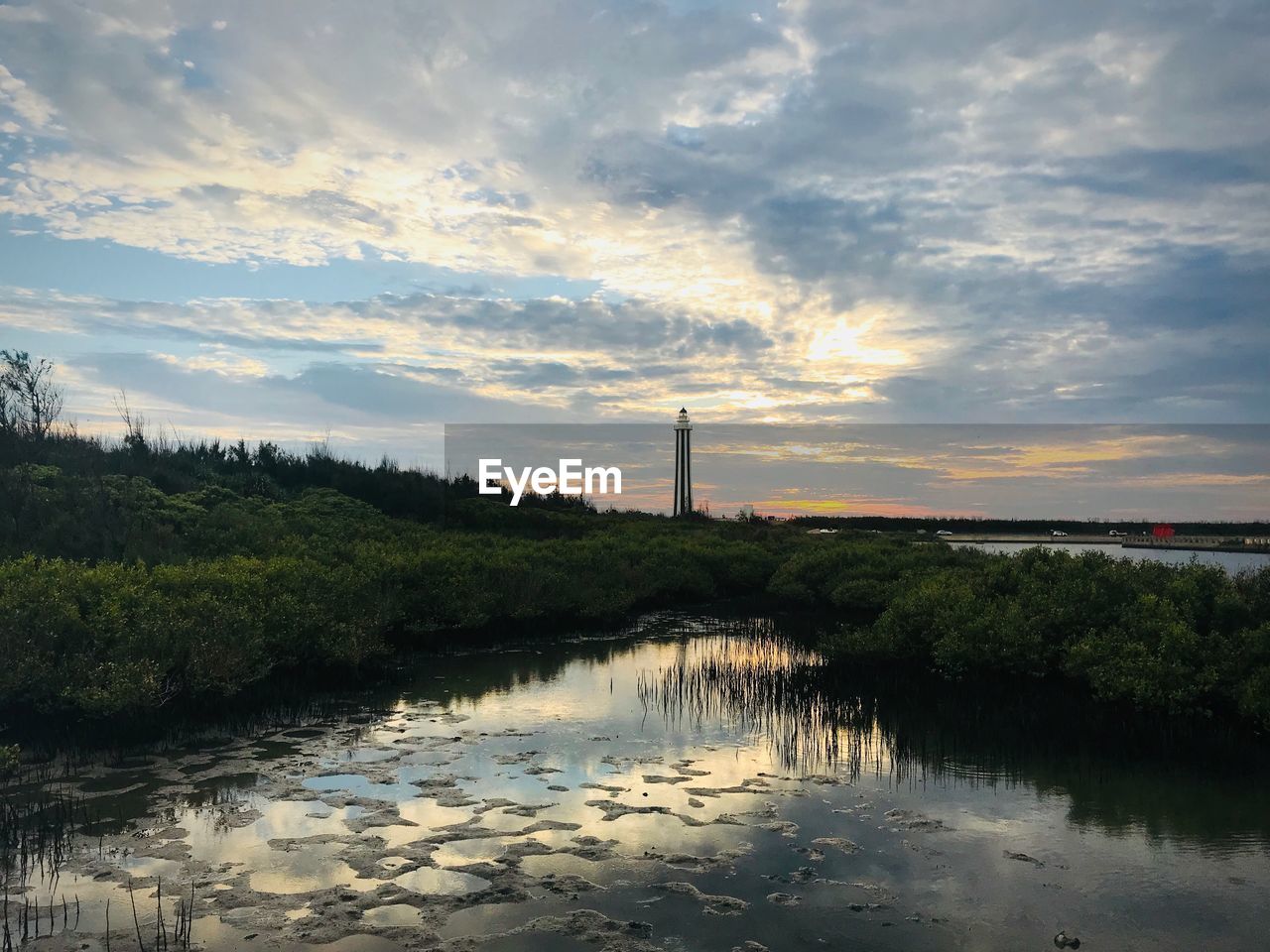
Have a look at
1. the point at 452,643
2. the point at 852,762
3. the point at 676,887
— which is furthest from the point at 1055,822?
the point at 452,643

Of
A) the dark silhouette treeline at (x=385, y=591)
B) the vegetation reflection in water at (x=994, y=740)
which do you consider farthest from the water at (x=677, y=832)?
the dark silhouette treeline at (x=385, y=591)

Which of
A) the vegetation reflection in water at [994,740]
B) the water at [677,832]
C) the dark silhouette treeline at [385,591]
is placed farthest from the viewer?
the dark silhouette treeline at [385,591]

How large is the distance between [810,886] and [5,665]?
9633mm

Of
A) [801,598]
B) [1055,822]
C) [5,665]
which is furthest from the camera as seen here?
[801,598]

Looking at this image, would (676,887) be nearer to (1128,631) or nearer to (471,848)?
(471,848)

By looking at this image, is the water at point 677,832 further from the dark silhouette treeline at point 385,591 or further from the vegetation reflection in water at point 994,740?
the dark silhouette treeline at point 385,591

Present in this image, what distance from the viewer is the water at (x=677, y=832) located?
21.6 feet

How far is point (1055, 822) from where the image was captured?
8867mm

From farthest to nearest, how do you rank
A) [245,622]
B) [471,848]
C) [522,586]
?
[522,586] → [245,622] → [471,848]

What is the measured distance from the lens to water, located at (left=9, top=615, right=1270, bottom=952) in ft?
21.6

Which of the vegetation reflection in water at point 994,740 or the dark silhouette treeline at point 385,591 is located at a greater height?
the dark silhouette treeline at point 385,591

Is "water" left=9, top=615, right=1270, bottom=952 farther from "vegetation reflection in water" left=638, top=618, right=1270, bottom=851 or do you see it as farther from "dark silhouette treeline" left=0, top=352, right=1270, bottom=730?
"dark silhouette treeline" left=0, top=352, right=1270, bottom=730

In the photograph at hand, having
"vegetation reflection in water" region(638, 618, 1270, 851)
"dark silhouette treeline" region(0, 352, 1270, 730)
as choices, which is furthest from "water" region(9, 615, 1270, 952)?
"dark silhouette treeline" region(0, 352, 1270, 730)

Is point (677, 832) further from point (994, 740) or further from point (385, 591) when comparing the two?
point (385, 591)
